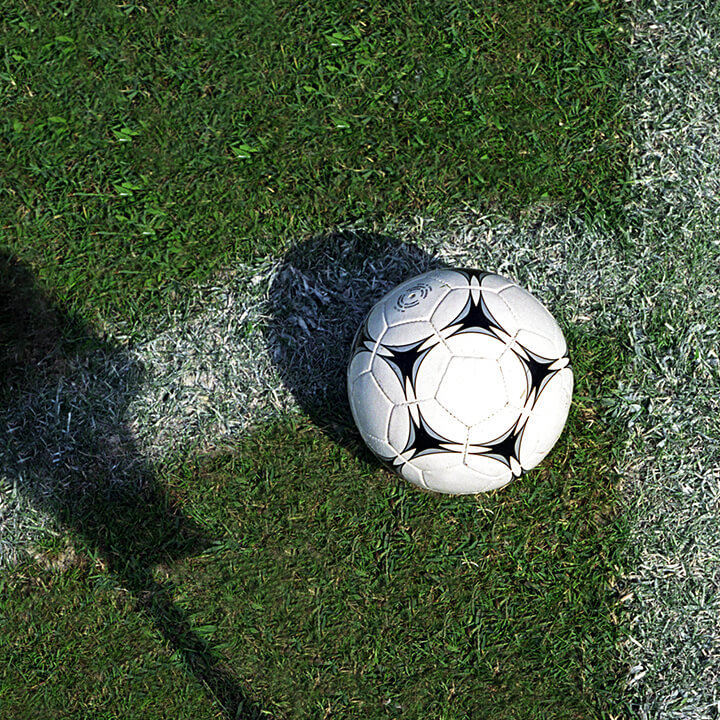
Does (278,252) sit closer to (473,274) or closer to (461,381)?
(473,274)

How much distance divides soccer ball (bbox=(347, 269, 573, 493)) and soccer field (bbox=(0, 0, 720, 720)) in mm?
776

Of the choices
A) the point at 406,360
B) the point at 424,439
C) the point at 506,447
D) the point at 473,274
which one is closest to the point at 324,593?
the point at 424,439

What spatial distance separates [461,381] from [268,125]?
228 cm

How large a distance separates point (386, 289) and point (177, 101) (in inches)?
69.7

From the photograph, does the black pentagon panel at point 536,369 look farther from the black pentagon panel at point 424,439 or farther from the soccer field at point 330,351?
the soccer field at point 330,351

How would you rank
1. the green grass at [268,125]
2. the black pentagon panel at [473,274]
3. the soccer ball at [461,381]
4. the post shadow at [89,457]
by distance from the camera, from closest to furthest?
the soccer ball at [461,381], the black pentagon panel at [473,274], the post shadow at [89,457], the green grass at [268,125]

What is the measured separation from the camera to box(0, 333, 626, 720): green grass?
440cm

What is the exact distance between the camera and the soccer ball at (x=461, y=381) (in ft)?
11.7

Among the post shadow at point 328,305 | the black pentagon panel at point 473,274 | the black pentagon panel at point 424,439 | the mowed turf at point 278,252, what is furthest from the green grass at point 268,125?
the black pentagon panel at point 424,439

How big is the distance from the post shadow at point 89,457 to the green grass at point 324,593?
0.06 ft

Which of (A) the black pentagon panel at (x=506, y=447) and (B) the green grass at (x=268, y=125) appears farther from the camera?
(B) the green grass at (x=268, y=125)

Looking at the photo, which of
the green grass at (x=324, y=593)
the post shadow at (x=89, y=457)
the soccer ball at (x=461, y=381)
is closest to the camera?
the soccer ball at (x=461, y=381)

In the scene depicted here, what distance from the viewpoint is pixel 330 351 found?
4633 mm

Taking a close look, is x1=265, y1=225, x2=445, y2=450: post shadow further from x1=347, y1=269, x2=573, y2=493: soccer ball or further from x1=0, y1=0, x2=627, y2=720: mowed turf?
x1=347, y1=269, x2=573, y2=493: soccer ball
